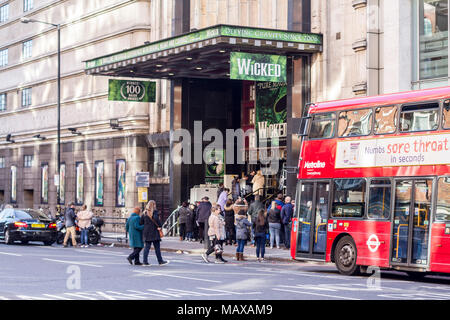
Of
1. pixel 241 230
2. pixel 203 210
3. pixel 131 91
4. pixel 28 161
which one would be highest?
pixel 131 91

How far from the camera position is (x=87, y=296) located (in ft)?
49.0

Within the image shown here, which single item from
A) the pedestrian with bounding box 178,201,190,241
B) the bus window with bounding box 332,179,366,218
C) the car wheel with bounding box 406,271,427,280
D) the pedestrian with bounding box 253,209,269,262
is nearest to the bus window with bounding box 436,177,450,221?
the bus window with bounding box 332,179,366,218

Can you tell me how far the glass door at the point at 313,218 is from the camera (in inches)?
864

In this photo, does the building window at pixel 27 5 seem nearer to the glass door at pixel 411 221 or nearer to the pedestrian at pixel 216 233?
the pedestrian at pixel 216 233

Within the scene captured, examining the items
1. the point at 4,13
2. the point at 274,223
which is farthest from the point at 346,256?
the point at 4,13

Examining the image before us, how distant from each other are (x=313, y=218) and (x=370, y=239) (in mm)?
2125

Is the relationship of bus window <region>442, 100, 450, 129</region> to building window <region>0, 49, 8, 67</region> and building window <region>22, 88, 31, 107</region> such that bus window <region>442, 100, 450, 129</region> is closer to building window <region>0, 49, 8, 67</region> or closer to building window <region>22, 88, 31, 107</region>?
building window <region>22, 88, 31, 107</region>

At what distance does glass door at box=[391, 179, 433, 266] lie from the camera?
1912cm

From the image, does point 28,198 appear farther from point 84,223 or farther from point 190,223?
point 84,223

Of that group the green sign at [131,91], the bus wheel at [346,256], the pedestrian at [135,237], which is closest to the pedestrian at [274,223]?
the pedestrian at [135,237]

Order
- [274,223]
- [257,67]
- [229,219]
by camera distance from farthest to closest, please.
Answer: [257,67], [229,219], [274,223]

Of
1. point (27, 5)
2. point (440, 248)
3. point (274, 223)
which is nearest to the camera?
point (440, 248)

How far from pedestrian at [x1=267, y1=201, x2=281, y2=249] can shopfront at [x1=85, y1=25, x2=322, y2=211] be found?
269 centimetres

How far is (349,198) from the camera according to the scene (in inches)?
834
